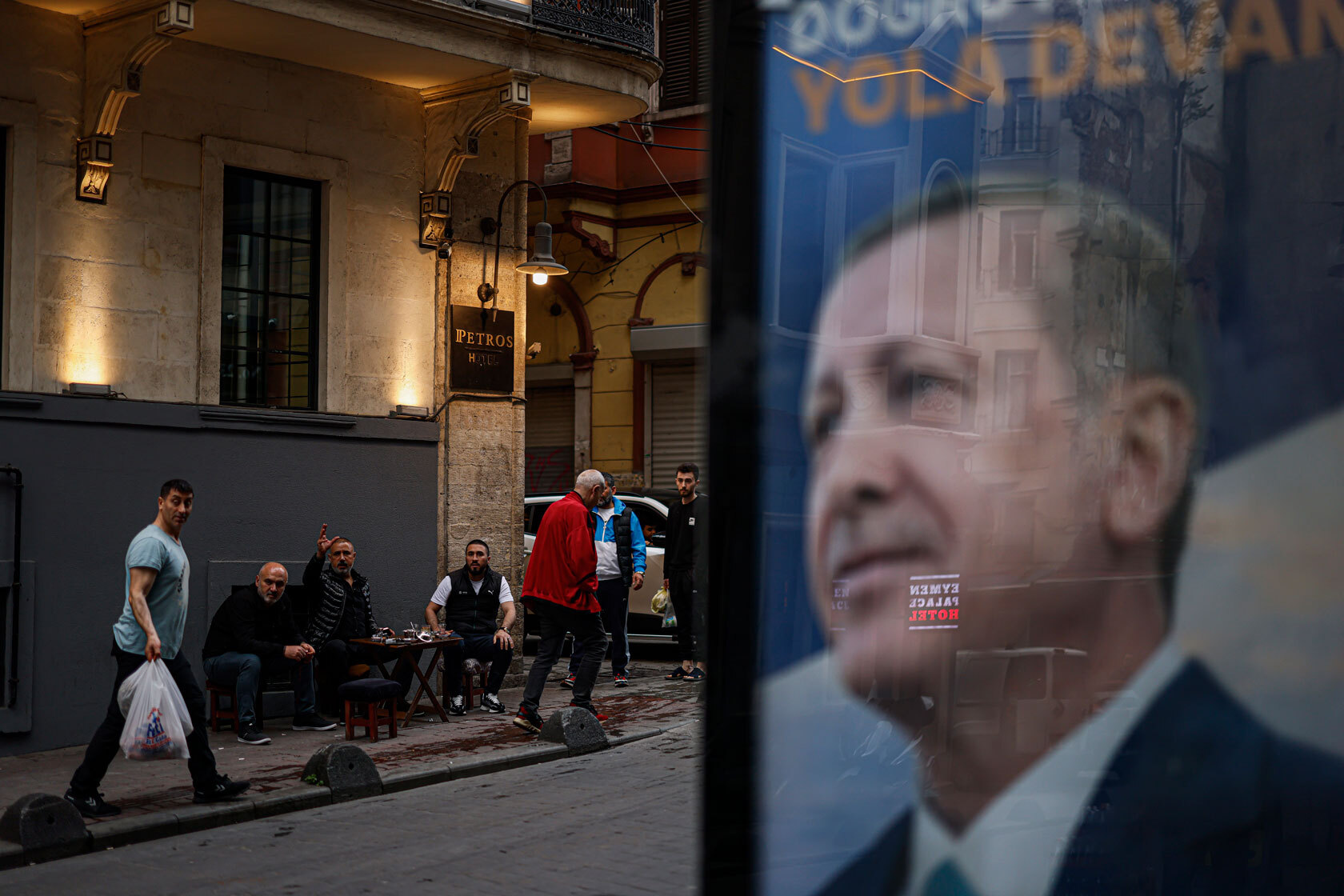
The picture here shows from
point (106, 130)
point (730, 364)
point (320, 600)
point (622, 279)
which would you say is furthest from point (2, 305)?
point (622, 279)

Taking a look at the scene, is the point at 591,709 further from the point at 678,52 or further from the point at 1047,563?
the point at 678,52

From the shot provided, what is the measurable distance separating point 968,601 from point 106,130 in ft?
34.8

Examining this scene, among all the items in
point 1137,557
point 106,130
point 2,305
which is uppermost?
point 106,130

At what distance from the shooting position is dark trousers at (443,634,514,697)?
11992 mm

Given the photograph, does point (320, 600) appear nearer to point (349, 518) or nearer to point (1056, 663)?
point (349, 518)

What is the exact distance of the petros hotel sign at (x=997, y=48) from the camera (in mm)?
1780

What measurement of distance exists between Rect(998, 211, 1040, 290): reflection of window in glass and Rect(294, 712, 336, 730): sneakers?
10.2 metres

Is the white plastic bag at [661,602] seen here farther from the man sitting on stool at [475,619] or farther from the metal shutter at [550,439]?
the metal shutter at [550,439]

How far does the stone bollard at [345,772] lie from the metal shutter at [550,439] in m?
16.6

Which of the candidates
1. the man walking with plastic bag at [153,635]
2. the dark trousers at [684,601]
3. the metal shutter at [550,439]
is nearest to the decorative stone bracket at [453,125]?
the dark trousers at [684,601]

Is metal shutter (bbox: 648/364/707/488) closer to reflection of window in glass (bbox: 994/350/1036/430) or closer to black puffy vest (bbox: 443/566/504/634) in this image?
black puffy vest (bbox: 443/566/504/634)

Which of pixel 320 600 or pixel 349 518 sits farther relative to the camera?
pixel 349 518

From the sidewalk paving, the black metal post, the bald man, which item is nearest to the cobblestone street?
the sidewalk paving

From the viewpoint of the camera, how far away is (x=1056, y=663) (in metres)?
1.79
